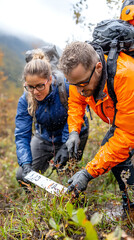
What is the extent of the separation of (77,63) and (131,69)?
0.55 meters

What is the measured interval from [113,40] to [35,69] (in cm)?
125

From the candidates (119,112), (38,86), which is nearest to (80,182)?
(119,112)

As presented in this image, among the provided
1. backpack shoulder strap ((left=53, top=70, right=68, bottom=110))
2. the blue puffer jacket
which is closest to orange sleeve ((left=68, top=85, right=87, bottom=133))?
backpack shoulder strap ((left=53, top=70, right=68, bottom=110))

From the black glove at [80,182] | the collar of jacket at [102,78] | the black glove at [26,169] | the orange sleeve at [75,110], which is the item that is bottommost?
the black glove at [26,169]

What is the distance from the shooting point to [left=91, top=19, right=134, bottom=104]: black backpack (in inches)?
83.4

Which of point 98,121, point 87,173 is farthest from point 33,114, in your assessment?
point 98,121

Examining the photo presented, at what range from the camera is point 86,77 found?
2.16m

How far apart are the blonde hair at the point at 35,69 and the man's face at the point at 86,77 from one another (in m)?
0.96

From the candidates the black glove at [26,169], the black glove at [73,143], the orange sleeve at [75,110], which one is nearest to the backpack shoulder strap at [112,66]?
the orange sleeve at [75,110]

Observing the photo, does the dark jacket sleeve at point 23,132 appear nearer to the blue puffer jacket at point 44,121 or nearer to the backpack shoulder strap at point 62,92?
the blue puffer jacket at point 44,121

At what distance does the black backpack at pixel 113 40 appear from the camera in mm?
2117

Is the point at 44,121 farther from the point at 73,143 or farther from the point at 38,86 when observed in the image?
the point at 73,143

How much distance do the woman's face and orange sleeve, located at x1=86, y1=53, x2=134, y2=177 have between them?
132 cm

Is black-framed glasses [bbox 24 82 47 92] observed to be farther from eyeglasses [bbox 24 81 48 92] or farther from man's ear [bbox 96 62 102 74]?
man's ear [bbox 96 62 102 74]
